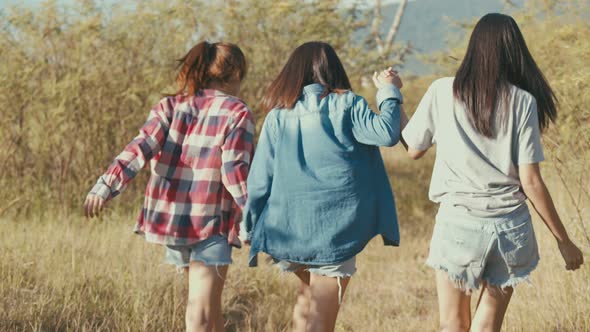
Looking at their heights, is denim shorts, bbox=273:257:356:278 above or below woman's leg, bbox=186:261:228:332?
above

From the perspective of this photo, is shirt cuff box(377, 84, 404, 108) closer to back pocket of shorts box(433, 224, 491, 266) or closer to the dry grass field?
back pocket of shorts box(433, 224, 491, 266)

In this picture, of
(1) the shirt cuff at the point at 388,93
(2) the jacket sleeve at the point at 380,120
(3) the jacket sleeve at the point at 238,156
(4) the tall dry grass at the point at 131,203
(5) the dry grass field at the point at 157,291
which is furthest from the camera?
(4) the tall dry grass at the point at 131,203

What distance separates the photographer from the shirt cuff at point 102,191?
380 centimetres

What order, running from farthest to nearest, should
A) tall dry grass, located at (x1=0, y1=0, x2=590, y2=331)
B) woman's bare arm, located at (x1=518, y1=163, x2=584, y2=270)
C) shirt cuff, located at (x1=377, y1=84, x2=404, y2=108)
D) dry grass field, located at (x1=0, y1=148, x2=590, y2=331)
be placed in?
tall dry grass, located at (x1=0, y1=0, x2=590, y2=331) < dry grass field, located at (x1=0, y1=148, x2=590, y2=331) < shirt cuff, located at (x1=377, y1=84, x2=404, y2=108) < woman's bare arm, located at (x1=518, y1=163, x2=584, y2=270)

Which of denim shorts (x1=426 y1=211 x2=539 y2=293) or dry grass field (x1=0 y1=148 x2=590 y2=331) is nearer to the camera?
denim shorts (x1=426 y1=211 x2=539 y2=293)

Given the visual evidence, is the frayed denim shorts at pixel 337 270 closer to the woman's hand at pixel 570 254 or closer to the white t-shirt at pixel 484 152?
the white t-shirt at pixel 484 152

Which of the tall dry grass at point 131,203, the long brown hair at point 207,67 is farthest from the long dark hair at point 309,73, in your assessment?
the tall dry grass at point 131,203

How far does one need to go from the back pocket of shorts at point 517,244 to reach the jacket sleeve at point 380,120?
577mm

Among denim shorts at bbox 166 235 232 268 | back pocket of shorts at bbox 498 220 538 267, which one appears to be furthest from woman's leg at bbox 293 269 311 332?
back pocket of shorts at bbox 498 220 538 267

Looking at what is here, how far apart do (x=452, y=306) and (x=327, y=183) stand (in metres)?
0.74

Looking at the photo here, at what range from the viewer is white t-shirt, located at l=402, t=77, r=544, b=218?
130 inches

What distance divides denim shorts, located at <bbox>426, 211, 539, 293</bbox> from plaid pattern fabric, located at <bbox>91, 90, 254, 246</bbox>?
1011 mm

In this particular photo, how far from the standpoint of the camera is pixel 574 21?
8609 mm

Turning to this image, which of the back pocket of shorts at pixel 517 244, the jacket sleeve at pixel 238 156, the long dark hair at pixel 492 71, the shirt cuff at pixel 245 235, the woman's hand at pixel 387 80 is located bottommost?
the shirt cuff at pixel 245 235
